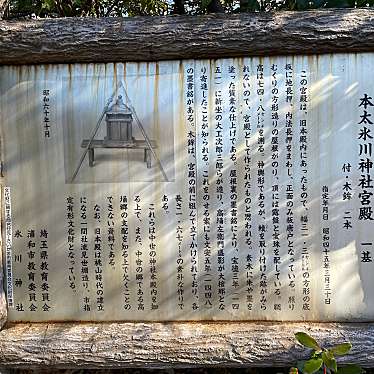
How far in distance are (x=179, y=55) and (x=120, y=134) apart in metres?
0.45

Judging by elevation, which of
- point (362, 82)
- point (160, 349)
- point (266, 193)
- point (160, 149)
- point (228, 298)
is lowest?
point (160, 349)

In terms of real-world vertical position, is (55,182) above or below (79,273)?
above

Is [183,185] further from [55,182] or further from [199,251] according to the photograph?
[55,182]

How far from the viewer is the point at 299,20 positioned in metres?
2.15

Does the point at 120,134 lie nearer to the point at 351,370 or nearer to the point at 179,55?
the point at 179,55

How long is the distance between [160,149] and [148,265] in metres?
0.54

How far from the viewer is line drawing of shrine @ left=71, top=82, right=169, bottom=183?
7.40 feet

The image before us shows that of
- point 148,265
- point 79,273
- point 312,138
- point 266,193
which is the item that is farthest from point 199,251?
point 312,138

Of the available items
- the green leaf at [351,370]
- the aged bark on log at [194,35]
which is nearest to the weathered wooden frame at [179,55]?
the aged bark on log at [194,35]

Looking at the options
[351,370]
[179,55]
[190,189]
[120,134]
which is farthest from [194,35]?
[351,370]

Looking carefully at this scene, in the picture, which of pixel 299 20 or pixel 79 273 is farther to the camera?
pixel 79 273

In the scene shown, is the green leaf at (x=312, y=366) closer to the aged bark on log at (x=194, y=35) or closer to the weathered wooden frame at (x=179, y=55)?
the weathered wooden frame at (x=179, y=55)

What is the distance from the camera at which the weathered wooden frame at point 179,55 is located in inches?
84.9

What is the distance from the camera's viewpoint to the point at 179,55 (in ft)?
7.28
